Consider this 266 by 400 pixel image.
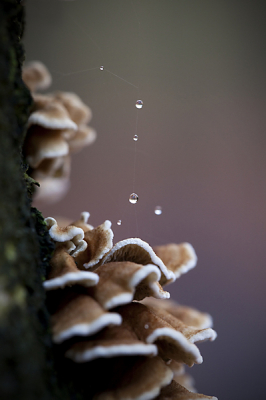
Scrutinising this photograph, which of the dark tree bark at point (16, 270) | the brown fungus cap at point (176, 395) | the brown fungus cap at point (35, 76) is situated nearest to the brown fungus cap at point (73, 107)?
the brown fungus cap at point (35, 76)

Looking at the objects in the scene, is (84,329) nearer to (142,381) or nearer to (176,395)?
(142,381)

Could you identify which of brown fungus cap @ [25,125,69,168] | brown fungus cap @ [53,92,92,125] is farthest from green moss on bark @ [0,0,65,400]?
brown fungus cap @ [53,92,92,125]

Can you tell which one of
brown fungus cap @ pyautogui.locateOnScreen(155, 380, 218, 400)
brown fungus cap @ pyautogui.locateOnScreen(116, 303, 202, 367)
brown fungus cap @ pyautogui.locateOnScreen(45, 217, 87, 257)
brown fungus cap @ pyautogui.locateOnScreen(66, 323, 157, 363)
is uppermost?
brown fungus cap @ pyautogui.locateOnScreen(45, 217, 87, 257)

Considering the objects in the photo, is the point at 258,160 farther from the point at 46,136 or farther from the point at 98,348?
the point at 98,348

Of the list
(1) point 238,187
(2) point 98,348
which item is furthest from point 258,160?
(2) point 98,348

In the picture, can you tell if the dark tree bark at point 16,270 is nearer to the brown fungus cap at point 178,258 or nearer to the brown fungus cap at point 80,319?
the brown fungus cap at point 80,319

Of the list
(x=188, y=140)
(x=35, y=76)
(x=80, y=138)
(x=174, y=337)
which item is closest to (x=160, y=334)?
(x=174, y=337)

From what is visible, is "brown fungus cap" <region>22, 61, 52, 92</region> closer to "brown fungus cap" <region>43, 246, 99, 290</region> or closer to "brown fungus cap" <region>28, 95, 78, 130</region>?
"brown fungus cap" <region>28, 95, 78, 130</region>
